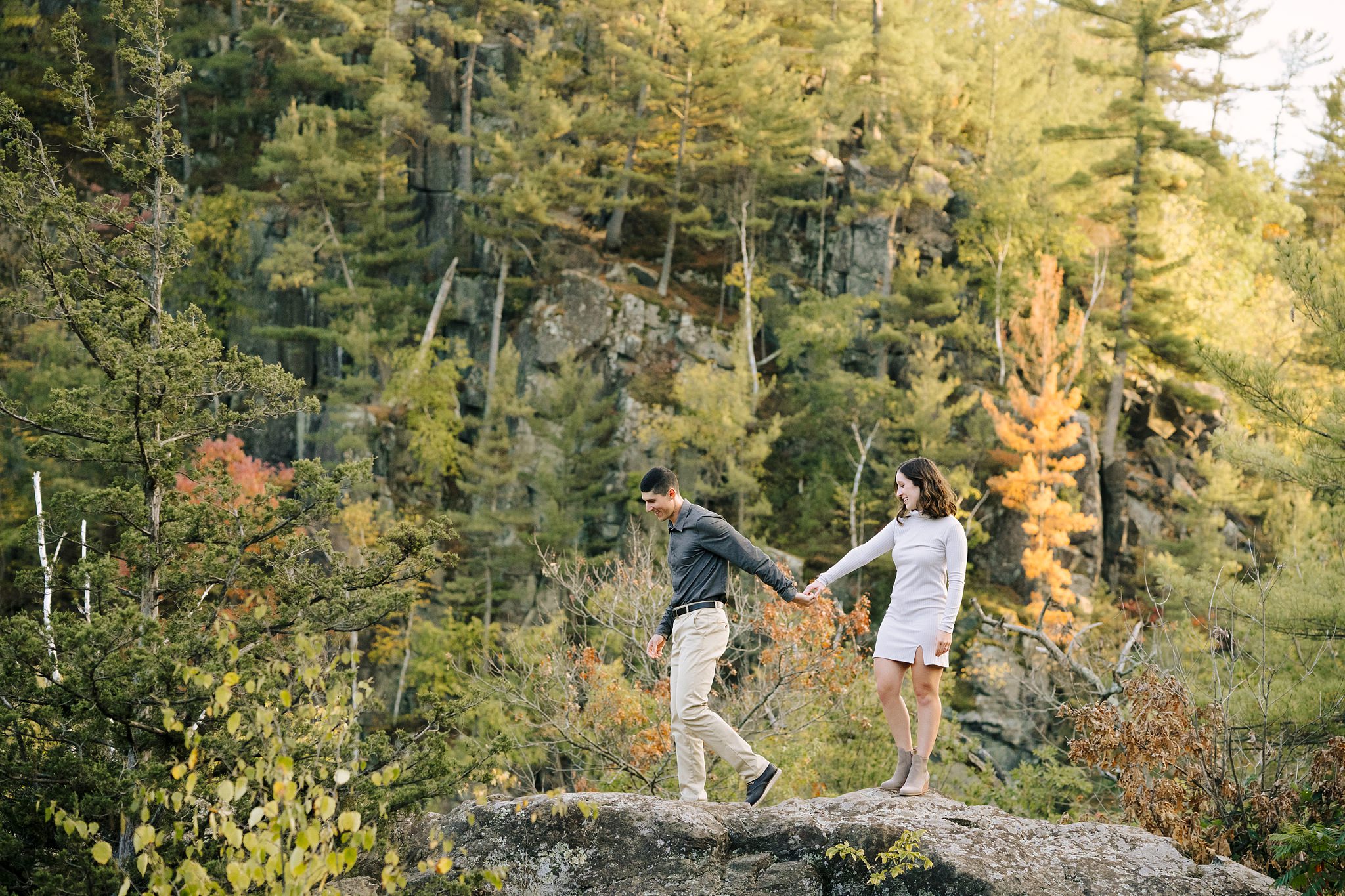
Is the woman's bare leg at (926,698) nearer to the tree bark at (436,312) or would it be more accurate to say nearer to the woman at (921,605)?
the woman at (921,605)

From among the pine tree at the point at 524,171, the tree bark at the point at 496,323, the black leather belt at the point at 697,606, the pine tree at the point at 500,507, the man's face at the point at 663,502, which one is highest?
the pine tree at the point at 524,171

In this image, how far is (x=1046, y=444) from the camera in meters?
23.5

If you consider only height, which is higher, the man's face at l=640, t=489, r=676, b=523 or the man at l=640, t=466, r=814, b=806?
the man's face at l=640, t=489, r=676, b=523

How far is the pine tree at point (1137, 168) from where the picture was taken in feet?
83.3

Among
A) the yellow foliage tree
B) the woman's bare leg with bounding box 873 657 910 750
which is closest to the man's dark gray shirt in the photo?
the woman's bare leg with bounding box 873 657 910 750

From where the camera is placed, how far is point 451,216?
103 feet

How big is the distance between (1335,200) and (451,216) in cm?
2662

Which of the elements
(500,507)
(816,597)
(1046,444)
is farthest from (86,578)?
(1046,444)

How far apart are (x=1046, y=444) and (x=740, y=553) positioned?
19315 mm

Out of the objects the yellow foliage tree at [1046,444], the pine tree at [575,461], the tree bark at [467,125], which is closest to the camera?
the yellow foliage tree at [1046,444]

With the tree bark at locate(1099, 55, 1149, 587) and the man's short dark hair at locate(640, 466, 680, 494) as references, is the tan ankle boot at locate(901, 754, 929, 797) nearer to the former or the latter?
the man's short dark hair at locate(640, 466, 680, 494)

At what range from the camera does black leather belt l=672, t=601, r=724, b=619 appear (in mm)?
5840

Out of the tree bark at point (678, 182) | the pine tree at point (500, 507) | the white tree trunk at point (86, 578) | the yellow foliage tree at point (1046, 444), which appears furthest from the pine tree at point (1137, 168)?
the white tree trunk at point (86, 578)

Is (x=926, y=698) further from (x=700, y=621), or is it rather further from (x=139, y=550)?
(x=139, y=550)
